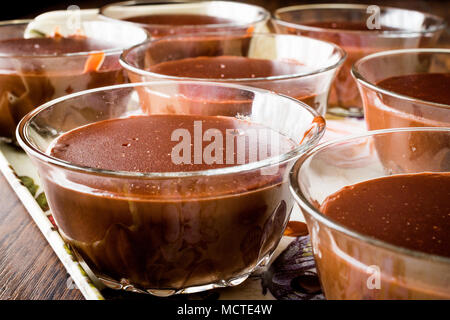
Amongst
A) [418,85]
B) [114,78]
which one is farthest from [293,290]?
[114,78]

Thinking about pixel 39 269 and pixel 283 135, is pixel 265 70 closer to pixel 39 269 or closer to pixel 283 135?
pixel 283 135

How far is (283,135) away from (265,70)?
1.30 ft

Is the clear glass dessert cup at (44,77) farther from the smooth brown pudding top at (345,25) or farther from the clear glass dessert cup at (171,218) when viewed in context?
the smooth brown pudding top at (345,25)

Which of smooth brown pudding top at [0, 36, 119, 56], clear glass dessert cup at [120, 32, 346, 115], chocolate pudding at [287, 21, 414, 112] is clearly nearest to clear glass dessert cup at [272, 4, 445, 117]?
chocolate pudding at [287, 21, 414, 112]

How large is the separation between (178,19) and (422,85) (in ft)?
3.01

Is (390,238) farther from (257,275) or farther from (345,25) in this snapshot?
(345,25)

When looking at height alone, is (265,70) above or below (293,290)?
above

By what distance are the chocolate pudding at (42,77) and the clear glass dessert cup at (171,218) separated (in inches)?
15.4

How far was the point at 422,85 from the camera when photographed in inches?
43.9

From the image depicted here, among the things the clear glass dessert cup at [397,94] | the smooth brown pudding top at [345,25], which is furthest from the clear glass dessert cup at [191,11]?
the clear glass dessert cup at [397,94]

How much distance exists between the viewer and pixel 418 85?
1115 mm

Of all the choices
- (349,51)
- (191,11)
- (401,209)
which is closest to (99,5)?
(191,11)

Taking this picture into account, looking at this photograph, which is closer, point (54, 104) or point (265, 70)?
point (54, 104)

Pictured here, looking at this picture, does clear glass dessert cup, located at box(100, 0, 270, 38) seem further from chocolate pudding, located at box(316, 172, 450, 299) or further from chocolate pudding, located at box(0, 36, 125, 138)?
chocolate pudding, located at box(316, 172, 450, 299)
